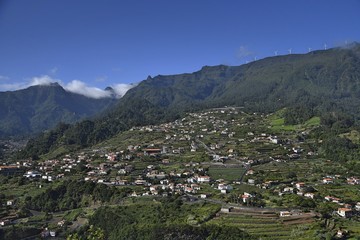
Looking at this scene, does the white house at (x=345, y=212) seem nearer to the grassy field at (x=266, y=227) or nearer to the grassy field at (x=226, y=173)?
the grassy field at (x=266, y=227)

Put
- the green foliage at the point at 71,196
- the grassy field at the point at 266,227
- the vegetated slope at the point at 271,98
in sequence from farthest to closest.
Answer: the vegetated slope at the point at 271,98 → the green foliage at the point at 71,196 → the grassy field at the point at 266,227

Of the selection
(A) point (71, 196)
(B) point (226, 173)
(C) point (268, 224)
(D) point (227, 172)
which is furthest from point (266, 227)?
(A) point (71, 196)

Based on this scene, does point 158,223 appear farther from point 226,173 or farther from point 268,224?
point 226,173

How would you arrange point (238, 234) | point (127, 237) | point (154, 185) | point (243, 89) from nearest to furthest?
point (238, 234)
point (127, 237)
point (154, 185)
point (243, 89)

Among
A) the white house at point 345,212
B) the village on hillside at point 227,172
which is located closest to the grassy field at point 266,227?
the village on hillside at point 227,172

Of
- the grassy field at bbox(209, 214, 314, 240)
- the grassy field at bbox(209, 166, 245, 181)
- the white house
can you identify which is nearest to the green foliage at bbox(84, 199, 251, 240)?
the grassy field at bbox(209, 214, 314, 240)

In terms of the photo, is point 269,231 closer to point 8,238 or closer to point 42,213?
point 8,238

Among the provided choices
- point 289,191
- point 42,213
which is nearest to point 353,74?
point 289,191

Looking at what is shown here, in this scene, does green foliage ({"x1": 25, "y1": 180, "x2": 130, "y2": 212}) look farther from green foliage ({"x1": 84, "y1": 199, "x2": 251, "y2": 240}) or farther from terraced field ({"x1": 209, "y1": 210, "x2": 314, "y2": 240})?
terraced field ({"x1": 209, "y1": 210, "x2": 314, "y2": 240})
